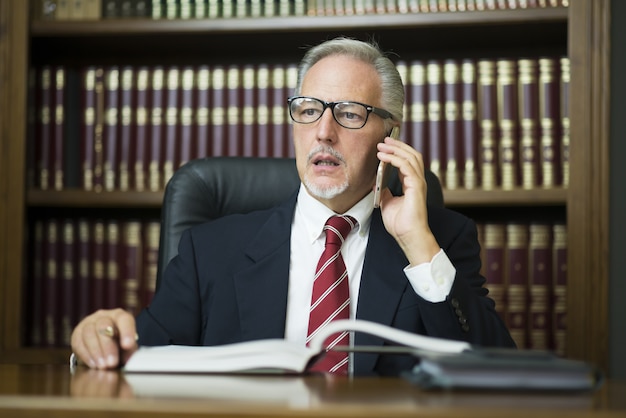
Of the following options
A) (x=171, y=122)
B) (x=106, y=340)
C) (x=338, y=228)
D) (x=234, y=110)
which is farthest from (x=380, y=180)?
(x=171, y=122)

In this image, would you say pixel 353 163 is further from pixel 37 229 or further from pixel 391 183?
pixel 37 229

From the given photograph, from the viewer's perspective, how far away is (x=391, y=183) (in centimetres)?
197

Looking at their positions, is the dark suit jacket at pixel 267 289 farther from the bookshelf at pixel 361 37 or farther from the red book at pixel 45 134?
the red book at pixel 45 134

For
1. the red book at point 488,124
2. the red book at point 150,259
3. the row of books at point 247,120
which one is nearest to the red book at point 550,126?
the row of books at point 247,120

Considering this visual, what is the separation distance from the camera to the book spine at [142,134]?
255 centimetres

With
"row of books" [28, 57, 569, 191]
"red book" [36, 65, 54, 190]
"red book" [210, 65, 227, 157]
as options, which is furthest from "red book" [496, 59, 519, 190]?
"red book" [36, 65, 54, 190]

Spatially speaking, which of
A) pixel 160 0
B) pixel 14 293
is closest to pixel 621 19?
pixel 160 0

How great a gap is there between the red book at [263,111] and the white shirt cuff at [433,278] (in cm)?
96

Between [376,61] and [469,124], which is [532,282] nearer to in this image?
[469,124]

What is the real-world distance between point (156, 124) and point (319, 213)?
887mm

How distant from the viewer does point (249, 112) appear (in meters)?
2.51

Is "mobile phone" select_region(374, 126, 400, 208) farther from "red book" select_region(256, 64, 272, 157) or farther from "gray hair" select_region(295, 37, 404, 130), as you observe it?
"red book" select_region(256, 64, 272, 157)

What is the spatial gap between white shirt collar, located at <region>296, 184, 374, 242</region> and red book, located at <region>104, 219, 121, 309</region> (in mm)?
869

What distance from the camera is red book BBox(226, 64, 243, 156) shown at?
2.51 meters
